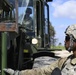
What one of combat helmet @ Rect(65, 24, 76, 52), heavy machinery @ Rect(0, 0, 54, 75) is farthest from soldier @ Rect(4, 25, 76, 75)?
heavy machinery @ Rect(0, 0, 54, 75)

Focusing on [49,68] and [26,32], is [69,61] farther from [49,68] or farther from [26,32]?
[26,32]

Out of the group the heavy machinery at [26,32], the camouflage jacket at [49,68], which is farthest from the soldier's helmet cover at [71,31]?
the heavy machinery at [26,32]

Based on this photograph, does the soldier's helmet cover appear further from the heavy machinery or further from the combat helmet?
the heavy machinery

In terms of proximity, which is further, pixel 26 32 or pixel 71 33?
pixel 26 32

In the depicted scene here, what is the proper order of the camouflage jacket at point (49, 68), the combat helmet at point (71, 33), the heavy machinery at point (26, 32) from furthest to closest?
the heavy machinery at point (26, 32) < the camouflage jacket at point (49, 68) < the combat helmet at point (71, 33)

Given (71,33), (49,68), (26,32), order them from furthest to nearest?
(26,32) < (49,68) < (71,33)

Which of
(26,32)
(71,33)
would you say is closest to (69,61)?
(71,33)

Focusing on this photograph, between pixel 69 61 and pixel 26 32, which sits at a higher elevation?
pixel 69 61

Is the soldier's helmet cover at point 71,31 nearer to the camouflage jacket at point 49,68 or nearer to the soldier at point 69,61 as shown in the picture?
the soldier at point 69,61

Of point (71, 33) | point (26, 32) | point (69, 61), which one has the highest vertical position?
point (71, 33)

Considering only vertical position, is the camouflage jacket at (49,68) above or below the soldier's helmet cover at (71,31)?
below

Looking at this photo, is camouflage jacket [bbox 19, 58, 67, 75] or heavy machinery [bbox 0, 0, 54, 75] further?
heavy machinery [bbox 0, 0, 54, 75]

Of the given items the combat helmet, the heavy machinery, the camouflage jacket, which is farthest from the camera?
the heavy machinery

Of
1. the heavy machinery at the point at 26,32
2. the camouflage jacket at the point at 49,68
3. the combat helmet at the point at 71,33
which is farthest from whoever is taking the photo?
the heavy machinery at the point at 26,32
